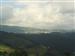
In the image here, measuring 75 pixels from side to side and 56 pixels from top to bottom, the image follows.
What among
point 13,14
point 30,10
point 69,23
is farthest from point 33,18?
point 69,23

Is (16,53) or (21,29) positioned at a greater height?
(21,29)

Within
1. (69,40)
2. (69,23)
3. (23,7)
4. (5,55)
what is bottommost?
(5,55)

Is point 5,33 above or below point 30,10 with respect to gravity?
below

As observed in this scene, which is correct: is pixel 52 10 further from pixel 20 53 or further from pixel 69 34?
pixel 20 53

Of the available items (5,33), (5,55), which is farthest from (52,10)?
(5,55)

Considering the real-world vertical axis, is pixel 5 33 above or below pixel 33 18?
below

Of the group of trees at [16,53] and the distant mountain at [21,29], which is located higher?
the distant mountain at [21,29]

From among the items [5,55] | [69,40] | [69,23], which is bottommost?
[5,55]

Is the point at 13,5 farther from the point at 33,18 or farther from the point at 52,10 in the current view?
the point at 52,10

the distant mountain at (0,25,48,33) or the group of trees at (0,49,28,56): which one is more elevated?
the distant mountain at (0,25,48,33)
